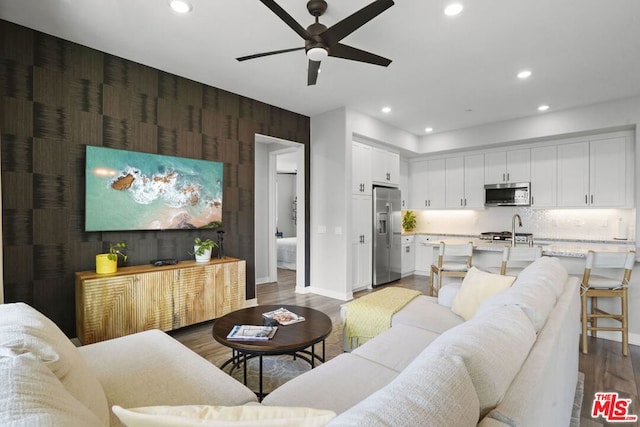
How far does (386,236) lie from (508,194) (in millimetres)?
2349

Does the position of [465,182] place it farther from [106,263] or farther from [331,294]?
[106,263]

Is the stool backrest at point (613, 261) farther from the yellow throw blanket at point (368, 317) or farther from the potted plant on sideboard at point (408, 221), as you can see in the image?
the potted plant on sideboard at point (408, 221)

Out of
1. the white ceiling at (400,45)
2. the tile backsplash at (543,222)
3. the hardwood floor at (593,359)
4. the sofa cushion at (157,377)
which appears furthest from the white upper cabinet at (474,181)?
the sofa cushion at (157,377)

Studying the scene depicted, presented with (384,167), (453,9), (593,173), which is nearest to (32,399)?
(453,9)

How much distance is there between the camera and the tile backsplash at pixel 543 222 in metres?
4.98

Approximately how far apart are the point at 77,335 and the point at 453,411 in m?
3.53

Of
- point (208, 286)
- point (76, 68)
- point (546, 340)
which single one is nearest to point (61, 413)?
point (546, 340)

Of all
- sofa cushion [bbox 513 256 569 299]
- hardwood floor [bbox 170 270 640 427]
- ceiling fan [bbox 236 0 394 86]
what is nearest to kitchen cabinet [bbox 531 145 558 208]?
hardwood floor [bbox 170 270 640 427]

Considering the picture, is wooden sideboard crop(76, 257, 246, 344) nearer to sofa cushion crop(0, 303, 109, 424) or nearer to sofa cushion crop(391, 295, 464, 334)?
sofa cushion crop(0, 303, 109, 424)

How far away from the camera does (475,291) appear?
7.96ft

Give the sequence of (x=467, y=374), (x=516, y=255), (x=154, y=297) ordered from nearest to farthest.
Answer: (x=467, y=374) → (x=154, y=297) → (x=516, y=255)

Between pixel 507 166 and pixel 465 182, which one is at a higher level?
pixel 507 166

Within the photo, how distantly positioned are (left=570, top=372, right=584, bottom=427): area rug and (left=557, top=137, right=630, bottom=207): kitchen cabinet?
3.54 m

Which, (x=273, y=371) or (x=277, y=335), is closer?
(x=277, y=335)
